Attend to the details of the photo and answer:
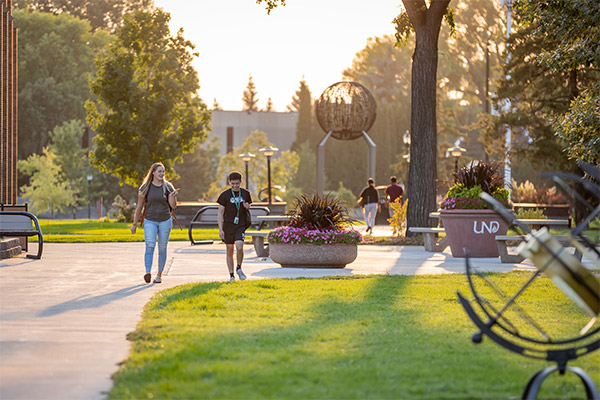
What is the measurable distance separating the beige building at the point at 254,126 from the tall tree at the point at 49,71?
40.6ft

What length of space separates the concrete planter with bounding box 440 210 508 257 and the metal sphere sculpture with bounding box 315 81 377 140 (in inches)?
657

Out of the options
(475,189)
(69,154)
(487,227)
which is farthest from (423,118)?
(69,154)

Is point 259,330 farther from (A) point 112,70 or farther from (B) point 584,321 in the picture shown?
(A) point 112,70

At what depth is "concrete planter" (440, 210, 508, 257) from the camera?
18562 mm

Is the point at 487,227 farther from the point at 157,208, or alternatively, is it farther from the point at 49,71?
the point at 49,71

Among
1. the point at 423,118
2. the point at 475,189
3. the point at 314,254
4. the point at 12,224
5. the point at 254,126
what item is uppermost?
the point at 254,126

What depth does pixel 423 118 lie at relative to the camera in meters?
24.3

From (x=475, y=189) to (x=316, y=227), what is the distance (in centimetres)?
425

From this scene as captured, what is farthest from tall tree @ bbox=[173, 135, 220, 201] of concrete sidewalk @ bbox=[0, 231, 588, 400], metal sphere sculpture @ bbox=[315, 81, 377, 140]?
concrete sidewalk @ bbox=[0, 231, 588, 400]

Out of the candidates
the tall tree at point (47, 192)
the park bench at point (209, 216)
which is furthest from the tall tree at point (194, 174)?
the park bench at point (209, 216)

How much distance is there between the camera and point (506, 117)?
120 feet

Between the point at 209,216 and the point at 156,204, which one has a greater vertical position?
the point at 156,204

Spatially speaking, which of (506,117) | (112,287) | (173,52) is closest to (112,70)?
(173,52)

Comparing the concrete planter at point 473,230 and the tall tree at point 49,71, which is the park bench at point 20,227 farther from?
the tall tree at point 49,71
